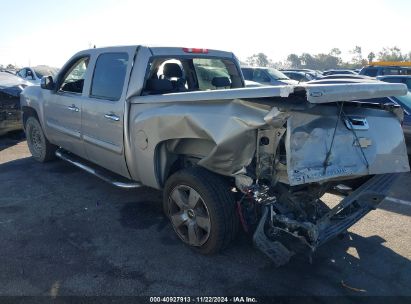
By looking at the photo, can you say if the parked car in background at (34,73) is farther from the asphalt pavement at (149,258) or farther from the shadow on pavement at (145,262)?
the shadow on pavement at (145,262)

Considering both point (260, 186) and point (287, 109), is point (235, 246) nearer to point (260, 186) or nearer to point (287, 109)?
point (260, 186)

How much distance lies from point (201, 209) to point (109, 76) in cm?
207

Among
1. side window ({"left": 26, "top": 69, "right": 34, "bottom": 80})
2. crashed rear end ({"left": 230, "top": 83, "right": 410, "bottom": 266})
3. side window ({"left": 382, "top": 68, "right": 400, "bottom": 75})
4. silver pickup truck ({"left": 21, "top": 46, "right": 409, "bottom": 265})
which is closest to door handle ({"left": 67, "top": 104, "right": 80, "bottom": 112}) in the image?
silver pickup truck ({"left": 21, "top": 46, "right": 409, "bottom": 265})

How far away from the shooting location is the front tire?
10.8ft

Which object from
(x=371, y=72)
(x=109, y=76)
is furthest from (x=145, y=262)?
(x=371, y=72)

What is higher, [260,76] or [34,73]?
[260,76]

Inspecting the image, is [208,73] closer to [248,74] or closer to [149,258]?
[149,258]

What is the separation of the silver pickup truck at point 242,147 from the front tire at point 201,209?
0.01 metres

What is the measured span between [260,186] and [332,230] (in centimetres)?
80

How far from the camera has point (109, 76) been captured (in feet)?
14.7

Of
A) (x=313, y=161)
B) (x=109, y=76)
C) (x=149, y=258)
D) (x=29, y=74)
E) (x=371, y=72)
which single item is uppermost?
(x=109, y=76)

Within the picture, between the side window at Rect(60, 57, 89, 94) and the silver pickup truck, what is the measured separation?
0.35 metres

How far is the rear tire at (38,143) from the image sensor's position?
20.5ft

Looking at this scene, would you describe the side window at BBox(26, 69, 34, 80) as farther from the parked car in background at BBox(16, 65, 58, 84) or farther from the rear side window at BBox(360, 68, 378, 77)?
the rear side window at BBox(360, 68, 378, 77)
